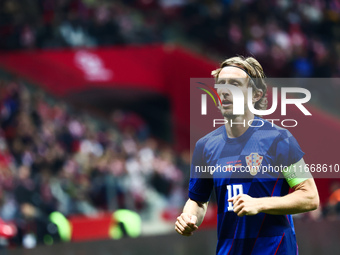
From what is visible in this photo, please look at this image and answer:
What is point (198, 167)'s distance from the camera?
396 centimetres

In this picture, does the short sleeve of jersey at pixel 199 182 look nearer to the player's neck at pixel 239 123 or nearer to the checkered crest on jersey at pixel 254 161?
the player's neck at pixel 239 123

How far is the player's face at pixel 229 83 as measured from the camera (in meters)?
3.61

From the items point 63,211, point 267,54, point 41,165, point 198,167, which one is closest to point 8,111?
point 41,165

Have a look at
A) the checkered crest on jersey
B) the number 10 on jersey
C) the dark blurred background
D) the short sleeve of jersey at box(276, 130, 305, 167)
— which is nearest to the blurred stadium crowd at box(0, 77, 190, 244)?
the dark blurred background

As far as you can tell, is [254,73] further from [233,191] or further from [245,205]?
[245,205]

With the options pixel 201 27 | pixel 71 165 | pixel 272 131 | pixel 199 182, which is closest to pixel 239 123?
pixel 272 131

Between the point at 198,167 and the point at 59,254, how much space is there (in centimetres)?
425

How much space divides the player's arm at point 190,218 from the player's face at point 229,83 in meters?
0.61

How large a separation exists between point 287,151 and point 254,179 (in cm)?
24

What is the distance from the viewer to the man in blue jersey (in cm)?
349

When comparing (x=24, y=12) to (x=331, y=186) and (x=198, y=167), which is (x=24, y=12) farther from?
(x=198, y=167)

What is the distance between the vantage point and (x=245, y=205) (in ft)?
10.9

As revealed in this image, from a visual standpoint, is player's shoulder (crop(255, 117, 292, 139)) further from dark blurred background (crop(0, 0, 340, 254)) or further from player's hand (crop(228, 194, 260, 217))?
dark blurred background (crop(0, 0, 340, 254))

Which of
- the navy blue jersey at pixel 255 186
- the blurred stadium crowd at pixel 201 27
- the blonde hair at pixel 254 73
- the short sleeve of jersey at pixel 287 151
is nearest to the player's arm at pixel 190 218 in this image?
the navy blue jersey at pixel 255 186
